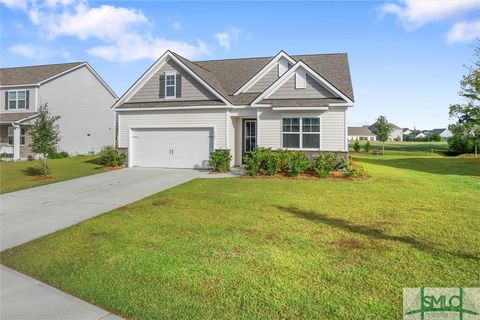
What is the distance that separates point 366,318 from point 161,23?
13.2 metres

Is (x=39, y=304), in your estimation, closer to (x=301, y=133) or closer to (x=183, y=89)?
(x=301, y=133)

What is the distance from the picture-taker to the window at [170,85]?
19062 millimetres

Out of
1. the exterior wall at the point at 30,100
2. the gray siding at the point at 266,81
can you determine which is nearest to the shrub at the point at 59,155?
the exterior wall at the point at 30,100

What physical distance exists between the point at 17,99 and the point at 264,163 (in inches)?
944

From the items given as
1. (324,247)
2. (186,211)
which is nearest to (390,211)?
Result: (324,247)

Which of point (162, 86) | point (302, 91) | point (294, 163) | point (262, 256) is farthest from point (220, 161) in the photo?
point (262, 256)

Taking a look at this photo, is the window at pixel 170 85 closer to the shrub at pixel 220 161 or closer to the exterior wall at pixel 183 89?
the exterior wall at pixel 183 89

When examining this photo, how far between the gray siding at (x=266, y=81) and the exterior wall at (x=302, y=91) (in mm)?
1831

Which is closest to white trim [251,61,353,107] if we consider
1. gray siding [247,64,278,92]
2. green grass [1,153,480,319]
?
gray siding [247,64,278,92]

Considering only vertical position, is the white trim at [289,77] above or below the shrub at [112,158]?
above

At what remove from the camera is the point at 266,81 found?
62.7ft

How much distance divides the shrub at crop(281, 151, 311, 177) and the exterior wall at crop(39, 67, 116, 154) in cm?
2156

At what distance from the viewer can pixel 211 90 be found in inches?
712

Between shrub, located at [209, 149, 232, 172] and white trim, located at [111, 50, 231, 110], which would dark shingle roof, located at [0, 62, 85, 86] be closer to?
white trim, located at [111, 50, 231, 110]
